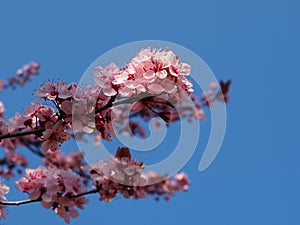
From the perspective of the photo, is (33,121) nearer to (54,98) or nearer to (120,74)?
(54,98)

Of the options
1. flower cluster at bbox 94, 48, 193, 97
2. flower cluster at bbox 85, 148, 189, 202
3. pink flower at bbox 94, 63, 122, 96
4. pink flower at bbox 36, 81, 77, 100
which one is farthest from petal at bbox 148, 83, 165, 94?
flower cluster at bbox 85, 148, 189, 202

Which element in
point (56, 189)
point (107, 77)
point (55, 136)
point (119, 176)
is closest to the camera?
point (107, 77)

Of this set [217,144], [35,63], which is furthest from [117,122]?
[35,63]

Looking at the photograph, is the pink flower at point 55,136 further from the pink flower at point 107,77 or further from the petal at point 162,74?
the petal at point 162,74

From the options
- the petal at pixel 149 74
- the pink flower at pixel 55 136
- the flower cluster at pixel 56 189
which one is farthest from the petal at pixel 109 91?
the flower cluster at pixel 56 189

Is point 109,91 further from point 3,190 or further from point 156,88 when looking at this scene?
point 3,190

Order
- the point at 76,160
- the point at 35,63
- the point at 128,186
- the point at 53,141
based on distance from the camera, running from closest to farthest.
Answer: the point at 53,141, the point at 128,186, the point at 76,160, the point at 35,63

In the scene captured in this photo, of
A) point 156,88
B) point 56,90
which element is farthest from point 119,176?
point 156,88

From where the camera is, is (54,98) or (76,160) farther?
(76,160)

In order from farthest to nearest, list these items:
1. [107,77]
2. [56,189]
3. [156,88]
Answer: [56,189] → [107,77] → [156,88]
